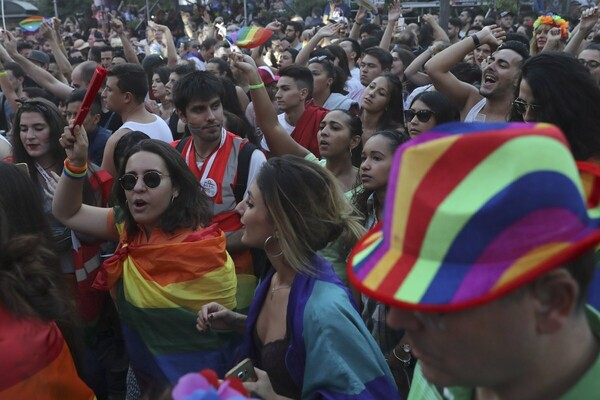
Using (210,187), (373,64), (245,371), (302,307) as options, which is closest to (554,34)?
(373,64)

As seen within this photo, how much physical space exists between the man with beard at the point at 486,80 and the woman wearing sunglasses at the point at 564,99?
7.22 ft

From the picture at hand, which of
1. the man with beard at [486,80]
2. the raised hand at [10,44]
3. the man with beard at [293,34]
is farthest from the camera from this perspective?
the man with beard at [293,34]

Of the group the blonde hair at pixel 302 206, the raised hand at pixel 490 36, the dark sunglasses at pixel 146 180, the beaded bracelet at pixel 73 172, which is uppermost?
the blonde hair at pixel 302 206

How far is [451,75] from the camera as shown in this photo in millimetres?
5727

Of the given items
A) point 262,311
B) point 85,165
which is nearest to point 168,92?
point 85,165

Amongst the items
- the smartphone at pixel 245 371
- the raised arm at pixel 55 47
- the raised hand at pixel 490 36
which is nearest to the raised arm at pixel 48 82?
the raised arm at pixel 55 47

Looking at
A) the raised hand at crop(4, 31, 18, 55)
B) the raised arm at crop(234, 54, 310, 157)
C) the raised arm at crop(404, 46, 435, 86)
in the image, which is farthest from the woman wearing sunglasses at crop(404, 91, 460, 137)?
the raised hand at crop(4, 31, 18, 55)

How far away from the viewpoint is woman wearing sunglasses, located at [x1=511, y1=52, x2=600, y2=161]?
8.93 feet

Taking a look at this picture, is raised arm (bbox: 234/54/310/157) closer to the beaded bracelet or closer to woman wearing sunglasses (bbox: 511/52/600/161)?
the beaded bracelet

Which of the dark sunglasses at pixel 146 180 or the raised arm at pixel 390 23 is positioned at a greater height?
the dark sunglasses at pixel 146 180

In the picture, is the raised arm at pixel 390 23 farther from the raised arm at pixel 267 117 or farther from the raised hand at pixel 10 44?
the raised arm at pixel 267 117

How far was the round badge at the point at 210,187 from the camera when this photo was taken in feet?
14.7

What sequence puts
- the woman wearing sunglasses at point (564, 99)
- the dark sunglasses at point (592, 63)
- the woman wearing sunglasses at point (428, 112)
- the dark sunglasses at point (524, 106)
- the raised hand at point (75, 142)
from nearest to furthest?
the woman wearing sunglasses at point (564, 99) < the dark sunglasses at point (524, 106) < the raised hand at point (75, 142) < the woman wearing sunglasses at point (428, 112) < the dark sunglasses at point (592, 63)

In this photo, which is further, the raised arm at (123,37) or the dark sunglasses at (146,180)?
the raised arm at (123,37)
